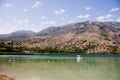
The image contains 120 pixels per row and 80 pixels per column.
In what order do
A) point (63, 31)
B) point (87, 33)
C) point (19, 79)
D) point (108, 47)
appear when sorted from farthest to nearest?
point (63, 31)
point (87, 33)
point (108, 47)
point (19, 79)

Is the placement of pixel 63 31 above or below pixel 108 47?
above

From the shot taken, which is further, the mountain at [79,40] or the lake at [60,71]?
the mountain at [79,40]

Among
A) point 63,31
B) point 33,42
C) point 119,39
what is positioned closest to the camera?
point 33,42

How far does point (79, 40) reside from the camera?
235ft

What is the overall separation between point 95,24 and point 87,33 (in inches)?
280

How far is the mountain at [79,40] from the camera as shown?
5956 cm

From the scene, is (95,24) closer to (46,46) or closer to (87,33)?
(87,33)

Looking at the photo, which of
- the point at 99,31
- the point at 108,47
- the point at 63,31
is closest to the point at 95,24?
the point at 99,31

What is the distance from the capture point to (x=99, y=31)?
81.9 metres

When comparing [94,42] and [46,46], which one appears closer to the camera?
[46,46]

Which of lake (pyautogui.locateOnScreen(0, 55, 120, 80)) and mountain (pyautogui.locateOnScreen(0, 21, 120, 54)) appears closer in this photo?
lake (pyautogui.locateOnScreen(0, 55, 120, 80))

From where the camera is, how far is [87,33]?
7950 cm

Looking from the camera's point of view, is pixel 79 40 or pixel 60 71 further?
pixel 79 40

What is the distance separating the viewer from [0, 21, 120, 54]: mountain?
59562 millimetres
